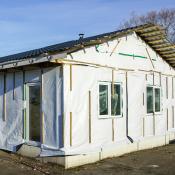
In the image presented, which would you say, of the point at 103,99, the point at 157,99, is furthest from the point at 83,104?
the point at 157,99

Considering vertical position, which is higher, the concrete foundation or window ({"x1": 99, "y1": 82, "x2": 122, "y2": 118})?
window ({"x1": 99, "y1": 82, "x2": 122, "y2": 118})

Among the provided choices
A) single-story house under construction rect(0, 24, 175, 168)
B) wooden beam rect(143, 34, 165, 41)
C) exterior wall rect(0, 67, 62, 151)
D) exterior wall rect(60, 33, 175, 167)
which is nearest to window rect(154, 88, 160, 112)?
single-story house under construction rect(0, 24, 175, 168)

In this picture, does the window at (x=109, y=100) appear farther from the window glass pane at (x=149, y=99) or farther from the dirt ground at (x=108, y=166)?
the window glass pane at (x=149, y=99)

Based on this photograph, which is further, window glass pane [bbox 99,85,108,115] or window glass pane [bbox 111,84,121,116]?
window glass pane [bbox 111,84,121,116]

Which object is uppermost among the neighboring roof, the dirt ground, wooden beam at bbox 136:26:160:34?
wooden beam at bbox 136:26:160:34

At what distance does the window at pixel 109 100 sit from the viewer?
12588 millimetres

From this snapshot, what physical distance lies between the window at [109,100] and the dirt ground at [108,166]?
1566mm

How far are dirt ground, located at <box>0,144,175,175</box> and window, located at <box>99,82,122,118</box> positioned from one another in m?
1.57

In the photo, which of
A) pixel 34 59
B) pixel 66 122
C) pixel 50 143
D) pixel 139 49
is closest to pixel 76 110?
pixel 66 122

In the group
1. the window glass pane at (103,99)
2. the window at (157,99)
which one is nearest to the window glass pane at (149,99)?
the window at (157,99)

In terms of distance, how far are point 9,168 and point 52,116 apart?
2007 millimetres

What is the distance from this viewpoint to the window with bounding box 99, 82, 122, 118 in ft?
41.3

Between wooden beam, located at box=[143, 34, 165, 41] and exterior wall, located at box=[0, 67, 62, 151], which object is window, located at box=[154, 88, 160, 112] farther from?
exterior wall, located at box=[0, 67, 62, 151]

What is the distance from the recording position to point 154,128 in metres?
15.2
